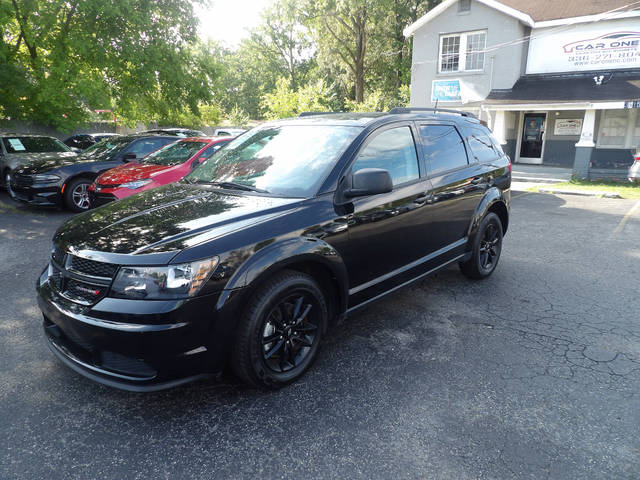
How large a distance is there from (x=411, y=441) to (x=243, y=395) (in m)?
Result: 1.15

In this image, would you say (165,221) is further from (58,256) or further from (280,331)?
(280,331)

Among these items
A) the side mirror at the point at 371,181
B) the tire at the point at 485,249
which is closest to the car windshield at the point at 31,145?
the tire at the point at 485,249

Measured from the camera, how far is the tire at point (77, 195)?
911 centimetres

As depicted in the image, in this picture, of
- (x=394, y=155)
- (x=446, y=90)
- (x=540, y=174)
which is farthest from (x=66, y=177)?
(x=446, y=90)

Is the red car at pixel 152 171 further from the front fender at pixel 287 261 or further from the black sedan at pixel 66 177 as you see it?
the front fender at pixel 287 261

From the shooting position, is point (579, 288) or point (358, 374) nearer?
point (358, 374)

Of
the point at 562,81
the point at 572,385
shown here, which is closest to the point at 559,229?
the point at 572,385

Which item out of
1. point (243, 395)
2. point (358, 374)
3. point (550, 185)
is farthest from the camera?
point (550, 185)

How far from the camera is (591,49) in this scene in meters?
16.8

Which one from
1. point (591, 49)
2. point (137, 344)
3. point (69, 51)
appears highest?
point (591, 49)

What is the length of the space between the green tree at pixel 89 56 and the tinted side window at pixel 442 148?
11.6 meters

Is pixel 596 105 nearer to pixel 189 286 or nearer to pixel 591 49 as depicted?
pixel 591 49

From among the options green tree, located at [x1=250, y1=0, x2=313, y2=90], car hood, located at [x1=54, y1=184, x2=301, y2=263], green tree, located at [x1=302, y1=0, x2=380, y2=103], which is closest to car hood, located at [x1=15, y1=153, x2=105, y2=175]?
car hood, located at [x1=54, y1=184, x2=301, y2=263]

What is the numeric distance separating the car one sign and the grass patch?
5.32 meters
